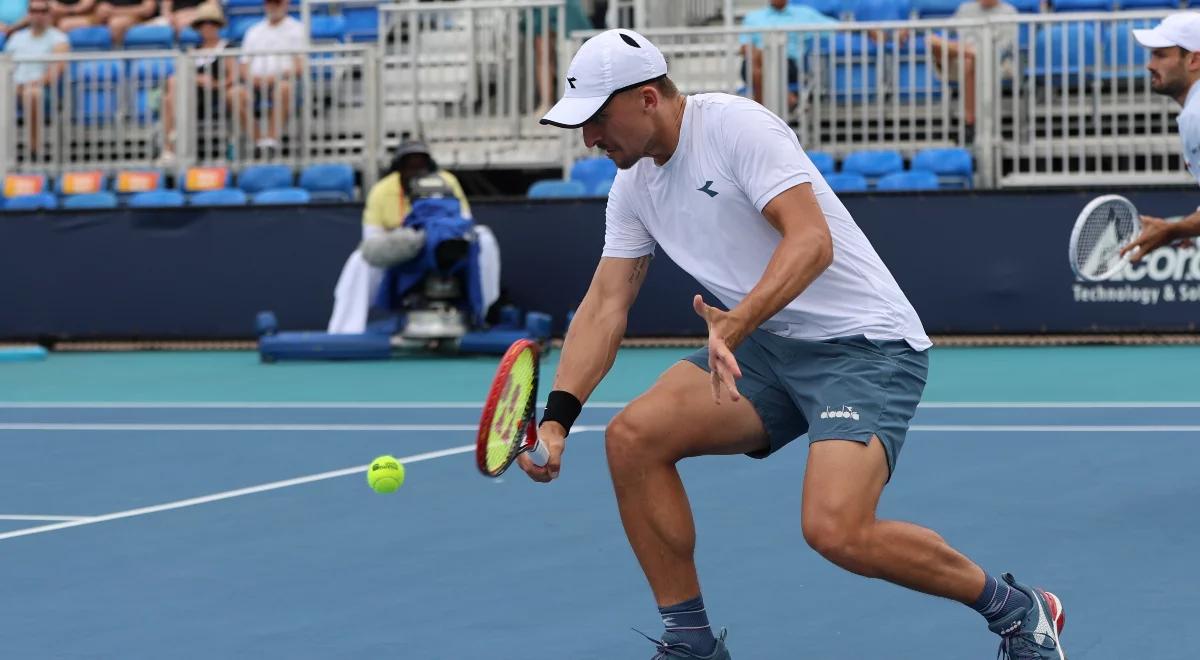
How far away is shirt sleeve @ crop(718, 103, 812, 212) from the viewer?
12.6 feet

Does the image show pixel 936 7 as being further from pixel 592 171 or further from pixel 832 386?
pixel 832 386

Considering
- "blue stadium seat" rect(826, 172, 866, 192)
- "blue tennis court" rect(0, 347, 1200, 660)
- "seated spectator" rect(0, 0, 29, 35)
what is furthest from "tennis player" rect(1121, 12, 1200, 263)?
"seated spectator" rect(0, 0, 29, 35)

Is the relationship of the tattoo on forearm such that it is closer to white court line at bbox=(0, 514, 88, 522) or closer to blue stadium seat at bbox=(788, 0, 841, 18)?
white court line at bbox=(0, 514, 88, 522)

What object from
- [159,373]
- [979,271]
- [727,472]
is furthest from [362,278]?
[727,472]

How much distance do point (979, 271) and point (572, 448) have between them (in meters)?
6.26

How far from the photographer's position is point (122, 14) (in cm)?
1906

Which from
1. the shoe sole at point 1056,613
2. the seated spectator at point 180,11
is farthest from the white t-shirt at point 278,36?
the shoe sole at point 1056,613

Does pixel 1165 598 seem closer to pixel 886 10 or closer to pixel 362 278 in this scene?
pixel 362 278

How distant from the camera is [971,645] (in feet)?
14.2

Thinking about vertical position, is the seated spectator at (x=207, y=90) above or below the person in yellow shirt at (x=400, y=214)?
above

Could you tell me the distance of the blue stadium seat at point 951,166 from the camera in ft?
46.8

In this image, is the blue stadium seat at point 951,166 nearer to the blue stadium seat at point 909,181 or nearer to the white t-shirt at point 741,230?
the blue stadium seat at point 909,181

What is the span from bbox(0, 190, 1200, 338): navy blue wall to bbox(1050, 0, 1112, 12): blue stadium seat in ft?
8.89

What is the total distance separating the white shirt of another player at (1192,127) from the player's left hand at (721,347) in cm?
313
